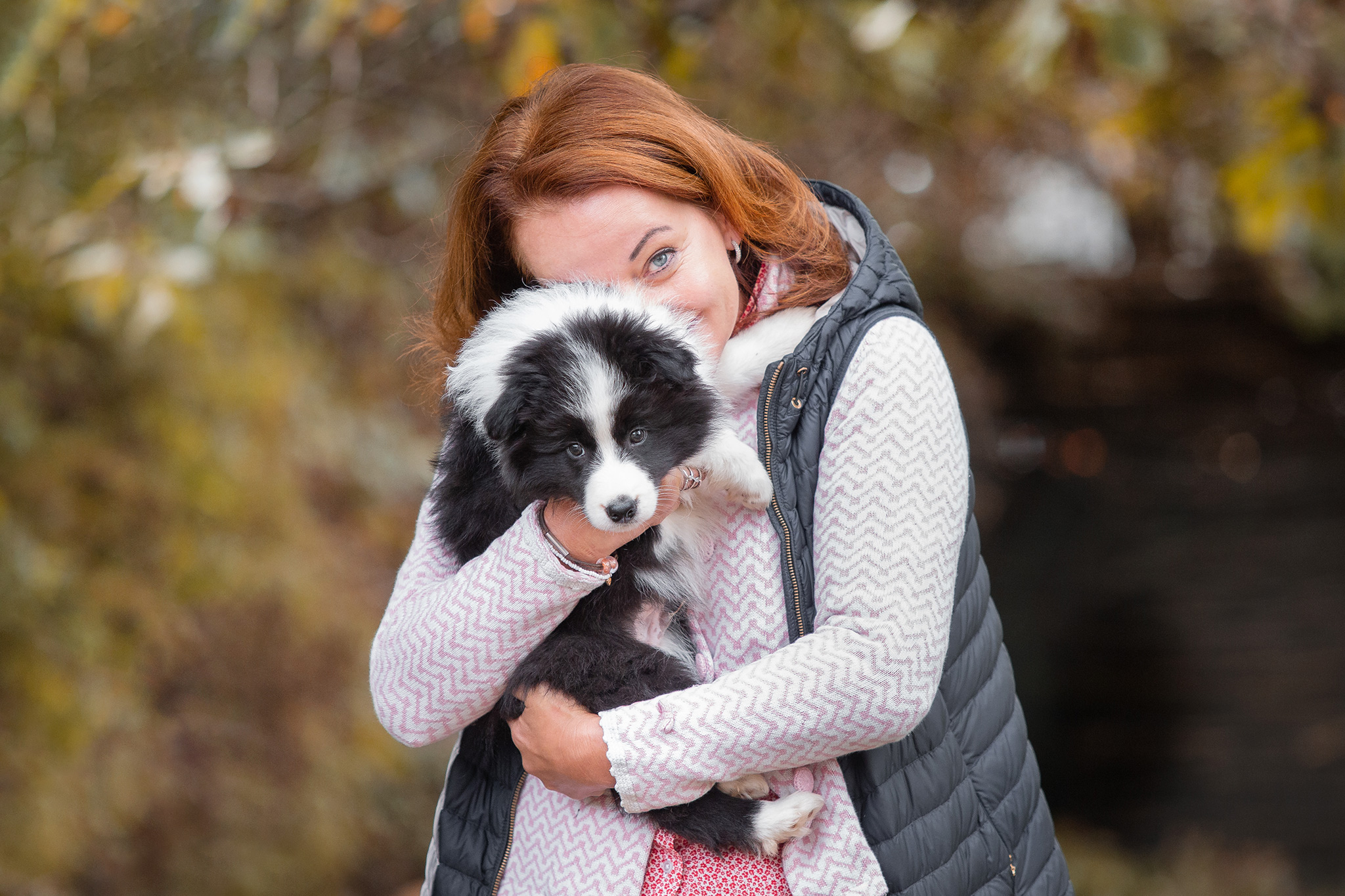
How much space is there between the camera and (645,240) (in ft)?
5.11

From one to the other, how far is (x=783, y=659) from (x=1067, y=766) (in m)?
5.23

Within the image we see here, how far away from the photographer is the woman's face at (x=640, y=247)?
154 centimetres

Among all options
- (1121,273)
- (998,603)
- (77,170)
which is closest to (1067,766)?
(998,603)

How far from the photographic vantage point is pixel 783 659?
126cm

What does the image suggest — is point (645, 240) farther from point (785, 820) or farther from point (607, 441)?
point (785, 820)

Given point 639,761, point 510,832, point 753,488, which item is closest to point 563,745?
point 639,761

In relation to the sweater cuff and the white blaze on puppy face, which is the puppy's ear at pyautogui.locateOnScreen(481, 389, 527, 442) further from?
the sweater cuff

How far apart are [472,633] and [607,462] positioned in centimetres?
37

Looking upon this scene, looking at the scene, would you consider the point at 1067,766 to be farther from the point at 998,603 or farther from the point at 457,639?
the point at 457,639

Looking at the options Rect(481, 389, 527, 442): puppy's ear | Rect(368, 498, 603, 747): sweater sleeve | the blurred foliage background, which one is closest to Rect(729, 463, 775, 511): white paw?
Rect(368, 498, 603, 747): sweater sleeve

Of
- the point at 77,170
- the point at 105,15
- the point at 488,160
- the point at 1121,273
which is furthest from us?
the point at 1121,273

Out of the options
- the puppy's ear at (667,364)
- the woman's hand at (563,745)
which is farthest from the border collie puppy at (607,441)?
the woman's hand at (563,745)

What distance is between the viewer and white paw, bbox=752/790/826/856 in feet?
4.38

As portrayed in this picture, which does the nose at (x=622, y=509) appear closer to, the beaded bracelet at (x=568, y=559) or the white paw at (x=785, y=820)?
the beaded bracelet at (x=568, y=559)
